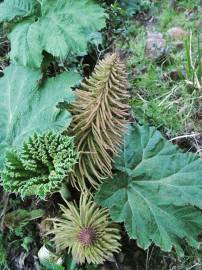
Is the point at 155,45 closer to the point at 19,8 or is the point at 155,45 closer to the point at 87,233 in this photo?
the point at 19,8

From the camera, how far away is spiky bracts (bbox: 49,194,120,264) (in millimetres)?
1534

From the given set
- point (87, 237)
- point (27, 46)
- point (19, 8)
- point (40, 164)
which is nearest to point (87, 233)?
point (87, 237)

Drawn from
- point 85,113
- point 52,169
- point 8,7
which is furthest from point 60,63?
point 52,169

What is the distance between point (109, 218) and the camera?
163 centimetres

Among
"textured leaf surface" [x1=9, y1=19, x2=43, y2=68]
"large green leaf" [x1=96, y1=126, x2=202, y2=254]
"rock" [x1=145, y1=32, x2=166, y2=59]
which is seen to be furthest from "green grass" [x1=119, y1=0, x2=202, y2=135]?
"textured leaf surface" [x1=9, y1=19, x2=43, y2=68]

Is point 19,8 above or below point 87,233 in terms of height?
above

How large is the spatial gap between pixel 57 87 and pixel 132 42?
2.76 feet

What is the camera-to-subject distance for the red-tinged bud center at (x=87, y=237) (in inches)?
60.0

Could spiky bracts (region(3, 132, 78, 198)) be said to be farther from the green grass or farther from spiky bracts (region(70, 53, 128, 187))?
the green grass

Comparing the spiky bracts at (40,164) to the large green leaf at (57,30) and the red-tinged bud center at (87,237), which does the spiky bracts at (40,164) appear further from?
the large green leaf at (57,30)

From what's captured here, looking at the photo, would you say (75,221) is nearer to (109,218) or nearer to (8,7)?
(109,218)

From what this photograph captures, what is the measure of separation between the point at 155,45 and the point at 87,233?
1226 mm

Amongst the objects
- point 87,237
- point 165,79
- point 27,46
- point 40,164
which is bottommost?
point 87,237

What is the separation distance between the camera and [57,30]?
1.74 m
